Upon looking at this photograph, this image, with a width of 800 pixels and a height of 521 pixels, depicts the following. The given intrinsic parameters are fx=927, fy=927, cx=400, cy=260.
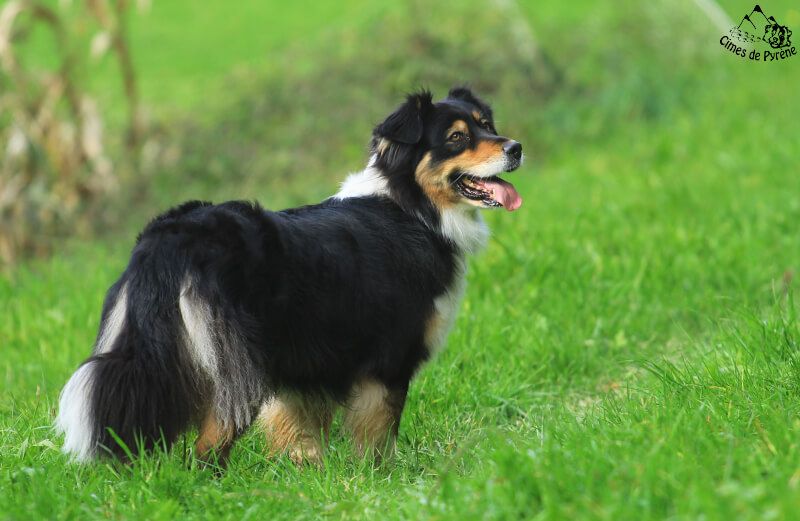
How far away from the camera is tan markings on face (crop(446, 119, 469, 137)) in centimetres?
420

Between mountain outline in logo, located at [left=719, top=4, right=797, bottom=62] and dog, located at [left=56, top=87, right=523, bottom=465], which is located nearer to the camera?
dog, located at [left=56, top=87, right=523, bottom=465]

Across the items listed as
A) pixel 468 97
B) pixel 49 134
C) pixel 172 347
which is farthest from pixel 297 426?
pixel 49 134

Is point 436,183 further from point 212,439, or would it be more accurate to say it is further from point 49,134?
point 49,134

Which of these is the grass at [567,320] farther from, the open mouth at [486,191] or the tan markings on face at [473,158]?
the tan markings on face at [473,158]

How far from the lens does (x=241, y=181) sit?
10.2 metres

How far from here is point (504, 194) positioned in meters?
4.16

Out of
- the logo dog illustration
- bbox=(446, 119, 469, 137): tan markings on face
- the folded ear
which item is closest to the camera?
bbox=(446, 119, 469, 137): tan markings on face

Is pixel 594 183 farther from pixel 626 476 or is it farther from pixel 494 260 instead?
pixel 626 476

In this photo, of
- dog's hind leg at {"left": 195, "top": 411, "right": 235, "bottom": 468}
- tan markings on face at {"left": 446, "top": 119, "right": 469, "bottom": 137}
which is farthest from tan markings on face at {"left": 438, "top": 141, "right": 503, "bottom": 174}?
dog's hind leg at {"left": 195, "top": 411, "right": 235, "bottom": 468}

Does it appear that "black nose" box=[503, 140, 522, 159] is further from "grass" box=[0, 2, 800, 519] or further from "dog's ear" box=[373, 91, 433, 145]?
"grass" box=[0, 2, 800, 519]

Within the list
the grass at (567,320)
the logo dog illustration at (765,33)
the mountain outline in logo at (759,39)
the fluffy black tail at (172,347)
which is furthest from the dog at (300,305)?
the logo dog illustration at (765,33)

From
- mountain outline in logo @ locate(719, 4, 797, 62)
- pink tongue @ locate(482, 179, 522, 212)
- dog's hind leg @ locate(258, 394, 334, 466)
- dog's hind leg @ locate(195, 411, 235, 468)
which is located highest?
mountain outline in logo @ locate(719, 4, 797, 62)

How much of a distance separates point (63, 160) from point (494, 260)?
17.5 feet

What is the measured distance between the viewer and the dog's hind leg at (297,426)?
3.84m
